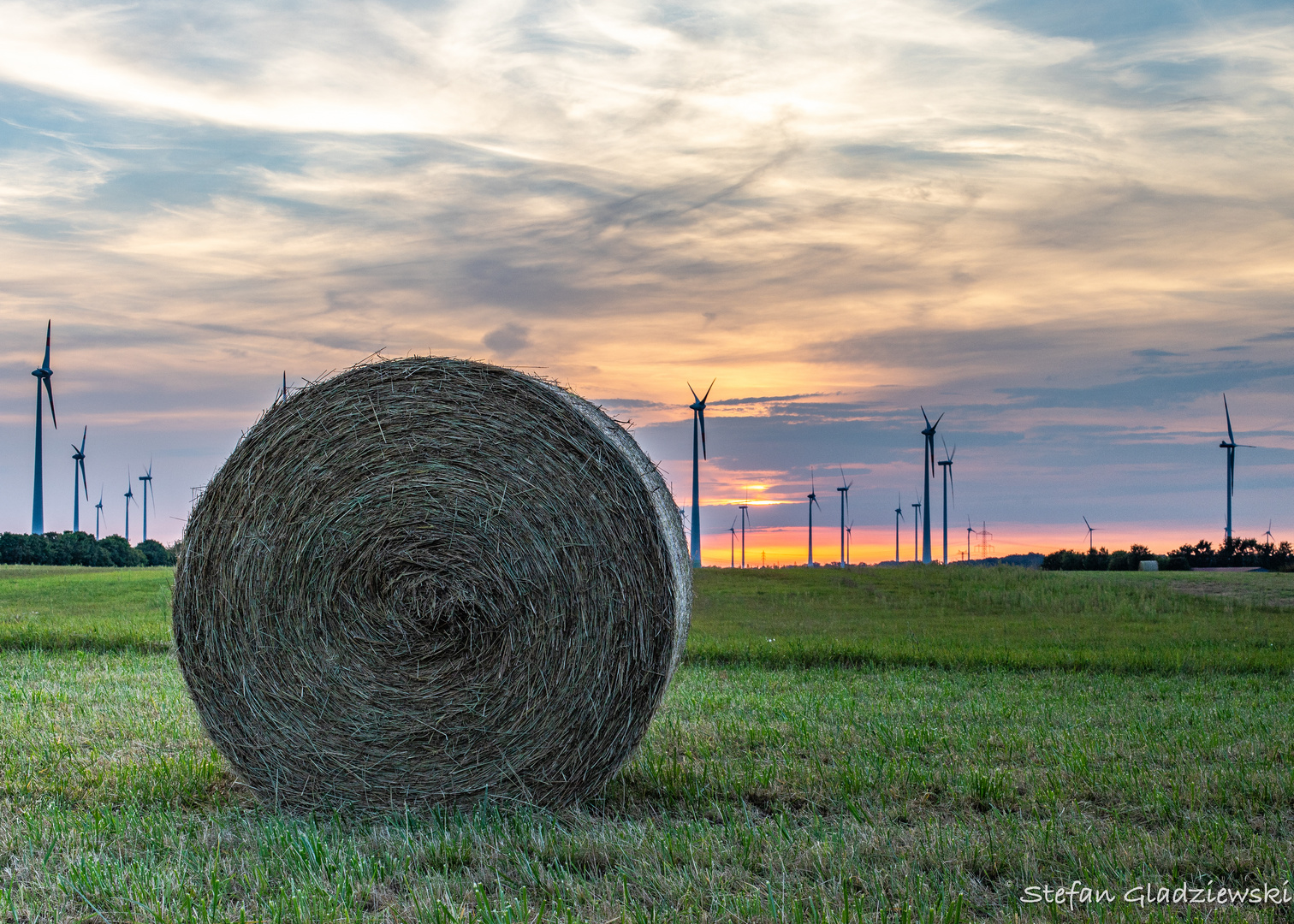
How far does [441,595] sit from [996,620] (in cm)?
2150

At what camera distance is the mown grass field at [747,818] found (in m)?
5.00

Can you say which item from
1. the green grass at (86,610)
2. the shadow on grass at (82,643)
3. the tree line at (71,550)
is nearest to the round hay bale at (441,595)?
the green grass at (86,610)

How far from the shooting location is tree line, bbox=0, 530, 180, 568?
58719mm

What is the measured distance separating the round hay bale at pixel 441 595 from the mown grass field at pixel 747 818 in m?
0.41

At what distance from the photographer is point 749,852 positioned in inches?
221

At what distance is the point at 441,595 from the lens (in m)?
6.83

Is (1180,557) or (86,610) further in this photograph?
(1180,557)

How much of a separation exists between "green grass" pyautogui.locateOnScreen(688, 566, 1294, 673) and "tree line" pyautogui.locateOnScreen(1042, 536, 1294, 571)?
63.3 ft

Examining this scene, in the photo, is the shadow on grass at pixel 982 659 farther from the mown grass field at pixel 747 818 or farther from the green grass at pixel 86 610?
the green grass at pixel 86 610

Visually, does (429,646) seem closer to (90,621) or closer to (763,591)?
(90,621)

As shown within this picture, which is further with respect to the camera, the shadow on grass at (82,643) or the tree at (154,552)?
the tree at (154,552)

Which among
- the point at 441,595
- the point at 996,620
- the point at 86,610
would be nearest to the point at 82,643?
the point at 86,610

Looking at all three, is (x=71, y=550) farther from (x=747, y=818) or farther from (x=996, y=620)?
(x=747, y=818)

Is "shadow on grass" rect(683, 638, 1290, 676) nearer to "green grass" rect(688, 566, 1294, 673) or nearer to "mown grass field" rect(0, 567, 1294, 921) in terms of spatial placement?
"green grass" rect(688, 566, 1294, 673)
